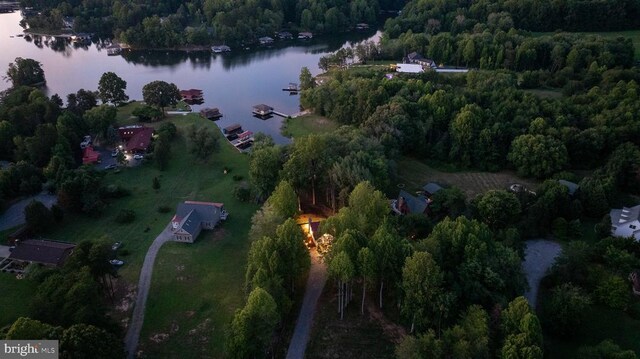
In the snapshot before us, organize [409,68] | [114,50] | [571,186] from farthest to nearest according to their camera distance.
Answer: [114,50] < [409,68] < [571,186]

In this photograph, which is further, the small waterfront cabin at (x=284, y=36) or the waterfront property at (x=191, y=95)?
the small waterfront cabin at (x=284, y=36)

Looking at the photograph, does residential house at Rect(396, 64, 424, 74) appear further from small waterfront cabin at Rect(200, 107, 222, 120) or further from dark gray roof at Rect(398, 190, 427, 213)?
dark gray roof at Rect(398, 190, 427, 213)

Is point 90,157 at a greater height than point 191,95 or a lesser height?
lesser

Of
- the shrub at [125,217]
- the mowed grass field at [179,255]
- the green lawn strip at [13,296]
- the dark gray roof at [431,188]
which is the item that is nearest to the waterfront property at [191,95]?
the mowed grass field at [179,255]

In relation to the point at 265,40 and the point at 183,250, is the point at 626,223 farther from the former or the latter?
the point at 265,40

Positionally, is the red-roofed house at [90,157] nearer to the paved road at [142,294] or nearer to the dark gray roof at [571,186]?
the paved road at [142,294]

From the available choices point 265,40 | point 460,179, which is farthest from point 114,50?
point 460,179

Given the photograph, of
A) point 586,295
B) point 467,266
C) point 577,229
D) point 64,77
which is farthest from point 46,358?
point 64,77
